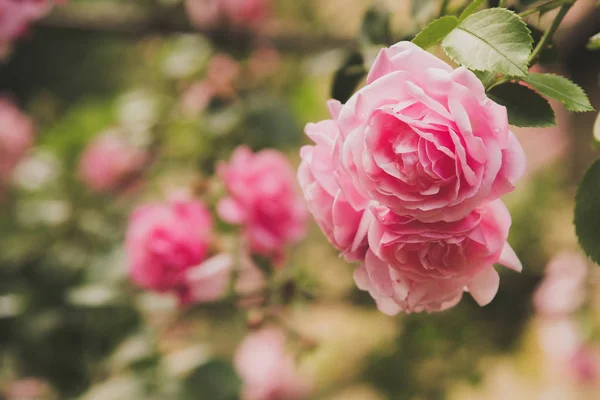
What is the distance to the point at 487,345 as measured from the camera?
0.83 m

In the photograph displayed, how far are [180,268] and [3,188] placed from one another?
65 centimetres

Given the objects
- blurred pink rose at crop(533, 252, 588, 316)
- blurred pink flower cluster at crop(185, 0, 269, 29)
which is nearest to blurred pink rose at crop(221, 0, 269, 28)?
blurred pink flower cluster at crop(185, 0, 269, 29)

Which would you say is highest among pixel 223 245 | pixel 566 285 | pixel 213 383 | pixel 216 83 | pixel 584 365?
pixel 216 83

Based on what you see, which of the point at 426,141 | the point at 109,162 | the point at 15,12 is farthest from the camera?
the point at 109,162

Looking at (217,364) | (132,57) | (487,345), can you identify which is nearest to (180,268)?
(217,364)

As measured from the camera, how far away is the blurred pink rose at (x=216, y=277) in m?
0.52

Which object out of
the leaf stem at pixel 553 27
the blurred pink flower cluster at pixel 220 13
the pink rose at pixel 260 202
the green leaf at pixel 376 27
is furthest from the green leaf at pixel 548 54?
the blurred pink flower cluster at pixel 220 13

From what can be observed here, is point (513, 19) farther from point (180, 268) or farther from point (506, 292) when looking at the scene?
point (506, 292)

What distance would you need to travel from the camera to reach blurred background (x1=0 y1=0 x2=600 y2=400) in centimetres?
67

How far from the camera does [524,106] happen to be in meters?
0.22

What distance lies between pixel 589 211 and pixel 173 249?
381mm

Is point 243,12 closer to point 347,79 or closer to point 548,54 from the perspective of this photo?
point 347,79

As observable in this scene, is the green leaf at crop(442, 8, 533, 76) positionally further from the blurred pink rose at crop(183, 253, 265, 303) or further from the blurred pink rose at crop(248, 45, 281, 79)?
the blurred pink rose at crop(248, 45, 281, 79)

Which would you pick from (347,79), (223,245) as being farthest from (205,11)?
(347,79)
